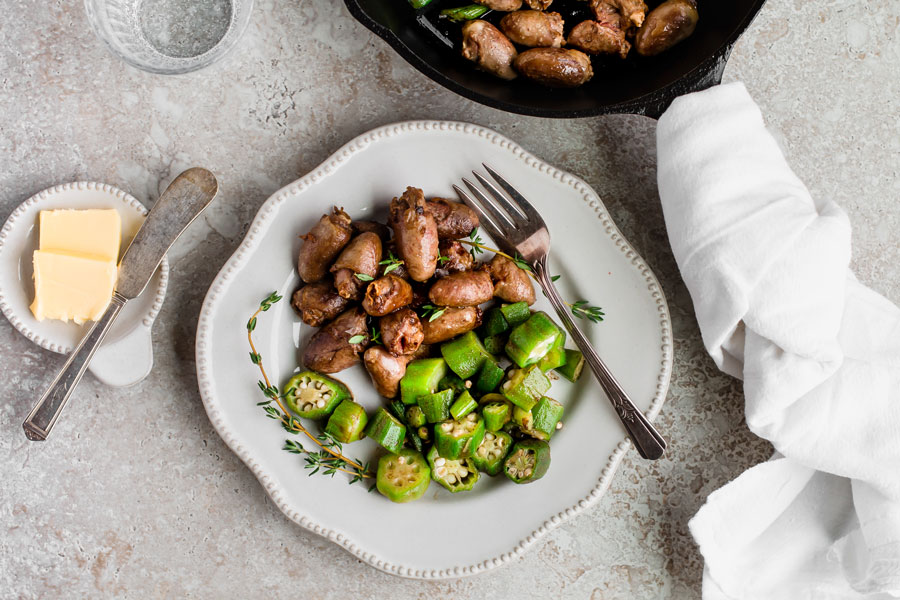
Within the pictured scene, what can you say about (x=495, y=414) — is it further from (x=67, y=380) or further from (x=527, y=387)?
(x=67, y=380)

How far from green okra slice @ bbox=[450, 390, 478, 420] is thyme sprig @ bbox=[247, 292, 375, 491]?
11.0 inches

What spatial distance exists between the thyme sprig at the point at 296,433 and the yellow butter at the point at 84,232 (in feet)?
1.32

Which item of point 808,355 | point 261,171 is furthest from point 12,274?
point 808,355

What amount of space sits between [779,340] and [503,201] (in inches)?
29.8

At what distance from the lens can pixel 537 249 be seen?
1.74 metres

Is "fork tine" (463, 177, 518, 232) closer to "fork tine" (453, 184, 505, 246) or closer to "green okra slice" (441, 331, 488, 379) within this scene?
"fork tine" (453, 184, 505, 246)

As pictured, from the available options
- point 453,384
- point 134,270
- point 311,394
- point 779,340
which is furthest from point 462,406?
point 134,270

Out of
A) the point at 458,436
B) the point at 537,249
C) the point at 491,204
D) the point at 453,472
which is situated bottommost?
the point at 453,472

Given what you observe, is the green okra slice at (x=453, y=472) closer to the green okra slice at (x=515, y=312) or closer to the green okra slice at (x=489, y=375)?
the green okra slice at (x=489, y=375)

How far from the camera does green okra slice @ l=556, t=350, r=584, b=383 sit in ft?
5.86

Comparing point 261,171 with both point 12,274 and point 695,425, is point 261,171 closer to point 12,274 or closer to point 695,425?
point 12,274

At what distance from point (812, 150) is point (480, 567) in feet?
4.85

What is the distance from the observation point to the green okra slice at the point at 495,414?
5.70 ft

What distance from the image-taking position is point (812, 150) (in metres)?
1.88
